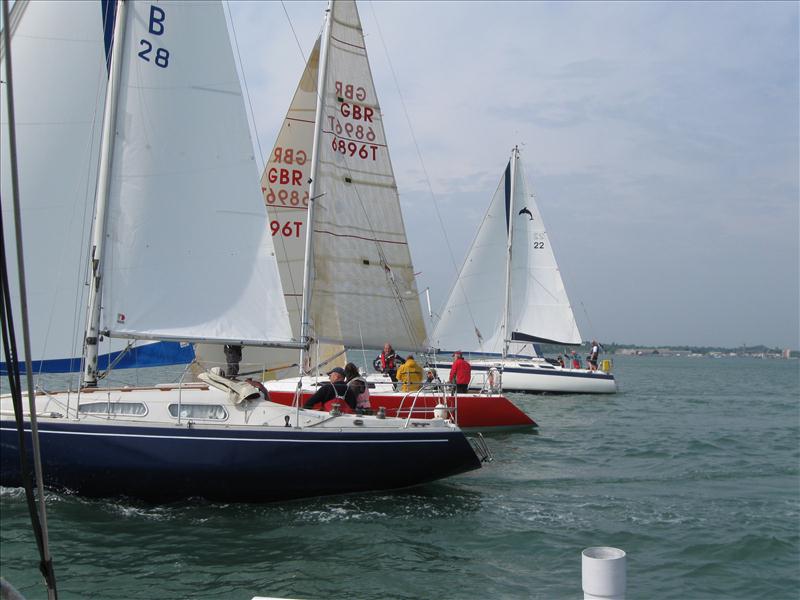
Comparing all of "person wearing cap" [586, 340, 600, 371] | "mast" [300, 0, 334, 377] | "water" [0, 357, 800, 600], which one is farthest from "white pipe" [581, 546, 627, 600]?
"person wearing cap" [586, 340, 600, 371]

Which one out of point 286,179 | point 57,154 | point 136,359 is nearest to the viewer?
point 57,154

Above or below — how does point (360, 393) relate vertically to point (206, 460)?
above

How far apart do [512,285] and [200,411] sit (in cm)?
2319

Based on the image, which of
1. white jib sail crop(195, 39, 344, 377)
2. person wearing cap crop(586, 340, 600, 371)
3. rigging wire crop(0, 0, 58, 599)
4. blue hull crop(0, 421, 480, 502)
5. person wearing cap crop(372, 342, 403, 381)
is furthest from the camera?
person wearing cap crop(586, 340, 600, 371)

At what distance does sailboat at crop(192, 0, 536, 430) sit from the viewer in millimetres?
15188

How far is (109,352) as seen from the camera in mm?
10484

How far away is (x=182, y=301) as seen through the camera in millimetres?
10148

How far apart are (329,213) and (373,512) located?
730 centimetres

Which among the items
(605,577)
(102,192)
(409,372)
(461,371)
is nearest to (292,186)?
(409,372)

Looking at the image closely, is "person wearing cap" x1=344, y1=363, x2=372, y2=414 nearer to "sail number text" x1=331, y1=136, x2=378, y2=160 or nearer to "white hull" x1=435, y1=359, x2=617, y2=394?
"sail number text" x1=331, y1=136, x2=378, y2=160

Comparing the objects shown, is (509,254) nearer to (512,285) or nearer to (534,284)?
(512,285)

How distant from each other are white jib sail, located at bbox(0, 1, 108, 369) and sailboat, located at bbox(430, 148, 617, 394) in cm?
2178

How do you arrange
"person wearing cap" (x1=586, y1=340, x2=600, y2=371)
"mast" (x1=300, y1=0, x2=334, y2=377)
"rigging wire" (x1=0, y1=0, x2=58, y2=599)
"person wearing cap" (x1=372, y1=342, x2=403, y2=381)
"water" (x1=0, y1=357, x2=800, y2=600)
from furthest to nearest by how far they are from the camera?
"person wearing cap" (x1=586, y1=340, x2=600, y2=371)
"person wearing cap" (x1=372, y1=342, x2=403, y2=381)
"mast" (x1=300, y1=0, x2=334, y2=377)
"water" (x1=0, y1=357, x2=800, y2=600)
"rigging wire" (x1=0, y1=0, x2=58, y2=599)

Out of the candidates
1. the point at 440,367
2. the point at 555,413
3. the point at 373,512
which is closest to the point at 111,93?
the point at 373,512
